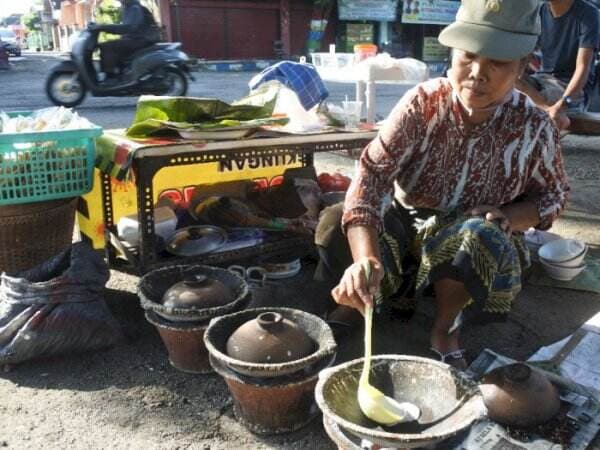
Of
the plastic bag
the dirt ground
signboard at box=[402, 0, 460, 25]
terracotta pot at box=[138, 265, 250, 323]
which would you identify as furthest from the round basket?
signboard at box=[402, 0, 460, 25]

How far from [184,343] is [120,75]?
Answer: 25.8 feet

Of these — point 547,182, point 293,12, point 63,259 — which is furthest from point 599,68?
point 293,12

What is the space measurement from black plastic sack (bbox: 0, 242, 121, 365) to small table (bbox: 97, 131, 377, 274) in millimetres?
344

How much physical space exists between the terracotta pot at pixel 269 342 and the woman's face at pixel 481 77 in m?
0.91

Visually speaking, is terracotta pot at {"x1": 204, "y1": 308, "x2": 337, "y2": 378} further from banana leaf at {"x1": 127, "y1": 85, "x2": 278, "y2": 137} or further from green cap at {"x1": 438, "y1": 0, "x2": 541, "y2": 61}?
banana leaf at {"x1": 127, "y1": 85, "x2": 278, "y2": 137}

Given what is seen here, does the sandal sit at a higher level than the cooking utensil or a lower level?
lower

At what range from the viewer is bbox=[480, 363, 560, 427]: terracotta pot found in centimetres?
174

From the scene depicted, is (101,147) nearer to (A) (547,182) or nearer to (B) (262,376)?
(B) (262,376)

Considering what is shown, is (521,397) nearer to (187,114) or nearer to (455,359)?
(455,359)

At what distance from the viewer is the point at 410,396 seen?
5.46ft

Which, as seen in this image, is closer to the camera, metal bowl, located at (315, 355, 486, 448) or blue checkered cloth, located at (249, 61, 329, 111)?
metal bowl, located at (315, 355, 486, 448)

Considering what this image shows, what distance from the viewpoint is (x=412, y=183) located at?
214 cm

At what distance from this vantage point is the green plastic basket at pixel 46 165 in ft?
8.57

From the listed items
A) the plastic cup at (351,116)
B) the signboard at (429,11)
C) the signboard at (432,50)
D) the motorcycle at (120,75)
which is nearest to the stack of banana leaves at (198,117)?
the plastic cup at (351,116)
